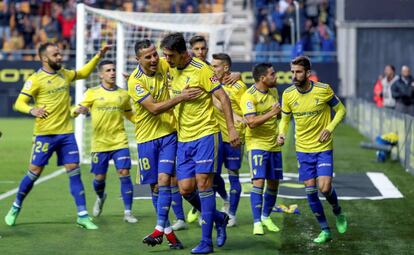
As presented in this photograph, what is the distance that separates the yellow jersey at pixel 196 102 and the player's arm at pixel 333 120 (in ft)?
4.49

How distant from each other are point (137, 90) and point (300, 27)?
82.6 feet

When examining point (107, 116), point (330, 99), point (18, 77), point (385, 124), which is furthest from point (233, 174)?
point (18, 77)

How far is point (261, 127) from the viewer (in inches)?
474

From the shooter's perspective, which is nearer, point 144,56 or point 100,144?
point 144,56

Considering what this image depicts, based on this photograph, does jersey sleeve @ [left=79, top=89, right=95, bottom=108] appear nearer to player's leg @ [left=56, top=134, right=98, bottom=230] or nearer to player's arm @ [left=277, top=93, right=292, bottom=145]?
player's leg @ [left=56, top=134, right=98, bottom=230]

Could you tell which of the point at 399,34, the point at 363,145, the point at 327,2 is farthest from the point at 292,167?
the point at 327,2

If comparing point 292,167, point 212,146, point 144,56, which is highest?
point 144,56

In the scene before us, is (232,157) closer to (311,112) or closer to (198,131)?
(311,112)

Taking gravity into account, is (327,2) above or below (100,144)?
above

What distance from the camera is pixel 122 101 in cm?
1340

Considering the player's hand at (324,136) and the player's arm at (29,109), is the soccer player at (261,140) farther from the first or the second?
the player's arm at (29,109)

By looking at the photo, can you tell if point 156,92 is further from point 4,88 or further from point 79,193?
point 4,88

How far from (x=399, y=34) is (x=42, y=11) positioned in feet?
43.1

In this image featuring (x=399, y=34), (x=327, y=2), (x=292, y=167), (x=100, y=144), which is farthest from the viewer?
(x=327, y=2)
